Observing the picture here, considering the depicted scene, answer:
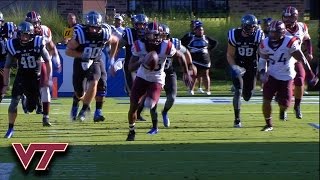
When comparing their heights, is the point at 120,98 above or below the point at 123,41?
below

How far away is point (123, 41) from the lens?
14477mm

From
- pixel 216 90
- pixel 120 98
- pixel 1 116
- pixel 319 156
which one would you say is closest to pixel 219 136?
pixel 319 156

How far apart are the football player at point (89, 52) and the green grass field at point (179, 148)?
514 millimetres

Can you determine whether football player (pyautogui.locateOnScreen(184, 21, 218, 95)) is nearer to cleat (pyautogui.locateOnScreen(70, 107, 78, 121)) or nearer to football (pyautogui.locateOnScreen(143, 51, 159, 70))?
cleat (pyautogui.locateOnScreen(70, 107, 78, 121))

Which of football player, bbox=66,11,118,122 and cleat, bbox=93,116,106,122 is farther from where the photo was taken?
cleat, bbox=93,116,106,122

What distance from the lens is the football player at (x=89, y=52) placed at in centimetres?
1338

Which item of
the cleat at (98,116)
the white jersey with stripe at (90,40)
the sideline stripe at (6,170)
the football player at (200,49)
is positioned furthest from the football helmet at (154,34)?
the football player at (200,49)

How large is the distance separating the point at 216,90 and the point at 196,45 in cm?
181

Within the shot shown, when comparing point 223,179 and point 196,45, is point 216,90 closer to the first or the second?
point 196,45

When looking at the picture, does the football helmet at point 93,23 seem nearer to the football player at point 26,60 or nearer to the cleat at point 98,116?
the football player at point 26,60

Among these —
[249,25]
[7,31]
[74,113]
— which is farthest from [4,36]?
[249,25]

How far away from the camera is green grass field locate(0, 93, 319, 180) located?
30.7 feet

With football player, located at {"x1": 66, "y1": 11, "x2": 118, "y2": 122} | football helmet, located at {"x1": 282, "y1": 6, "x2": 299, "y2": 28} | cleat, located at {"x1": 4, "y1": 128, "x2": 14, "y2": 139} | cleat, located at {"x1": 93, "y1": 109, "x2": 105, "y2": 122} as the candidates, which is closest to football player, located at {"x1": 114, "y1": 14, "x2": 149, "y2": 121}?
football player, located at {"x1": 66, "y1": 11, "x2": 118, "y2": 122}

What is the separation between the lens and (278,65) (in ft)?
42.2
